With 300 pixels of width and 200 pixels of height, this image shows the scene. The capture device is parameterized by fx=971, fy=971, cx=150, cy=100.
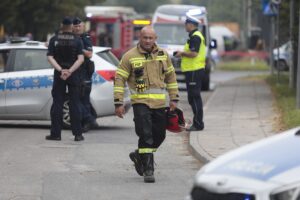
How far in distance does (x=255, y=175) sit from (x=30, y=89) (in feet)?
34.8

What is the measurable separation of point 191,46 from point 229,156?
884cm

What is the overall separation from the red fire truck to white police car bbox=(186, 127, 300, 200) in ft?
131

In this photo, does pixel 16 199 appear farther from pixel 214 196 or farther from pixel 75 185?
pixel 214 196

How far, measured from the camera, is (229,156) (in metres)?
6.82

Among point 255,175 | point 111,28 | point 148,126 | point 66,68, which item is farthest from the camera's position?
point 111,28

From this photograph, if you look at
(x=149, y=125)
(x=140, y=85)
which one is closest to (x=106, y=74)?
(x=140, y=85)

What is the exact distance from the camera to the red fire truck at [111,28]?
4688 centimetres

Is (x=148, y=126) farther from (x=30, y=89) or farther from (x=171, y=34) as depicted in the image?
(x=171, y=34)

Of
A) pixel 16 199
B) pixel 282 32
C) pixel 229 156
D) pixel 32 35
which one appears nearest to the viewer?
pixel 229 156

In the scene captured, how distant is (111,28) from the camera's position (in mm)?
47656

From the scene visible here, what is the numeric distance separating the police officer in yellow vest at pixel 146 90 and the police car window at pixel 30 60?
5.74 metres

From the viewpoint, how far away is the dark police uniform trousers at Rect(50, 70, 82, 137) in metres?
14.6

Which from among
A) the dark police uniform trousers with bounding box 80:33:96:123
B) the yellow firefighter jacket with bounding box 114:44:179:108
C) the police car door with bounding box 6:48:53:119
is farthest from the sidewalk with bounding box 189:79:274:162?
the police car door with bounding box 6:48:53:119

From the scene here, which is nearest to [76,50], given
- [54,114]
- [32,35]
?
[54,114]
